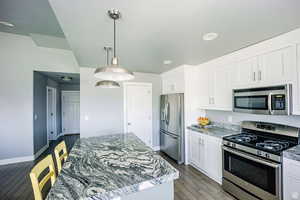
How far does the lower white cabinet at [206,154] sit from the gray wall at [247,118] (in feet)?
2.29

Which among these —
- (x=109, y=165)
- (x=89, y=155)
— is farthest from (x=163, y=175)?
(x=89, y=155)

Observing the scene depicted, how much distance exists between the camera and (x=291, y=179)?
1.48m

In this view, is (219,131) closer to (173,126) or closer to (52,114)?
(173,126)

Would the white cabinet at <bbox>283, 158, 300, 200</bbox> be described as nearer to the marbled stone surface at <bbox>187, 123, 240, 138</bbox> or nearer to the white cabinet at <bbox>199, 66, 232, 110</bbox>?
the marbled stone surface at <bbox>187, 123, 240, 138</bbox>

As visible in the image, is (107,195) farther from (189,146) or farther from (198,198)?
(189,146)

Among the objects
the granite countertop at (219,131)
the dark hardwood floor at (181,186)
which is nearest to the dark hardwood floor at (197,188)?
the dark hardwood floor at (181,186)

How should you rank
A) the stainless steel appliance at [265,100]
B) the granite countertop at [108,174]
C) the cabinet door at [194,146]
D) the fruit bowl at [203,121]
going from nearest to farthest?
the granite countertop at [108,174] < the stainless steel appliance at [265,100] < the cabinet door at [194,146] < the fruit bowl at [203,121]

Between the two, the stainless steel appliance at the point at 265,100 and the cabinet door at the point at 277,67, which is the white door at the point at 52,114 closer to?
the stainless steel appliance at the point at 265,100

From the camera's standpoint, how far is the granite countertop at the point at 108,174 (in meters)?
0.94

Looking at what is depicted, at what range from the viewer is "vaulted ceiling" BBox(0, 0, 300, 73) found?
1286 millimetres

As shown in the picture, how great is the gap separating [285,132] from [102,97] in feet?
12.1

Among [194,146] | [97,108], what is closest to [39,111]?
[97,108]

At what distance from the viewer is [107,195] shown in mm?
925

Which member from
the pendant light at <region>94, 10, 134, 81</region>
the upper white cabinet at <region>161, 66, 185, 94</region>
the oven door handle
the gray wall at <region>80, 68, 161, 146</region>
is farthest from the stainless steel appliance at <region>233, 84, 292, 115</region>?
the gray wall at <region>80, 68, 161, 146</region>
